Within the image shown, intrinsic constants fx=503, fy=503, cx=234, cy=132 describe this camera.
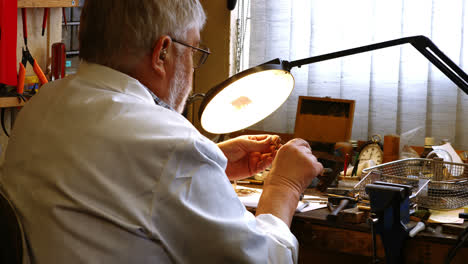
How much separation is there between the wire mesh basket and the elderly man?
68cm

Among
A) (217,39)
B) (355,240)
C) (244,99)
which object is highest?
(217,39)

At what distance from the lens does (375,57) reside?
2416 millimetres

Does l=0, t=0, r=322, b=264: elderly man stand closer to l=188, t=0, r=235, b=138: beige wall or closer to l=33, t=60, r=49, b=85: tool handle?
l=33, t=60, r=49, b=85: tool handle

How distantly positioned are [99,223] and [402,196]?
2.53 ft

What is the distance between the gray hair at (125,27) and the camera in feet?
3.18

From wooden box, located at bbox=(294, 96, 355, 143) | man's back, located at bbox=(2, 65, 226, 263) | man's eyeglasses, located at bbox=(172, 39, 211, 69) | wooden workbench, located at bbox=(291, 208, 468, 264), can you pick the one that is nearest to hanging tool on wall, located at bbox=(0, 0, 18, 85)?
man's eyeglasses, located at bbox=(172, 39, 211, 69)

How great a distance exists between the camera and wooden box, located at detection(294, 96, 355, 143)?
7.19ft

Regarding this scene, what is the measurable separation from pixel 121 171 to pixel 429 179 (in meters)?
1.10

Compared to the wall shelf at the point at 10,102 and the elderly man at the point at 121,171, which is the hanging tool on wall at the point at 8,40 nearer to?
the wall shelf at the point at 10,102

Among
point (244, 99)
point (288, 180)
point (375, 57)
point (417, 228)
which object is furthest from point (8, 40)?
point (375, 57)

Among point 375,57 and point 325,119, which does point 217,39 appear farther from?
point 375,57

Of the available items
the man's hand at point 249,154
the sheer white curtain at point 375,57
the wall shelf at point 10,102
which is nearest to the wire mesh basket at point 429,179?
the man's hand at point 249,154

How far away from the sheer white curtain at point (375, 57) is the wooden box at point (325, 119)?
253 mm

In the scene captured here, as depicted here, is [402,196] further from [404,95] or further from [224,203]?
Result: [404,95]
